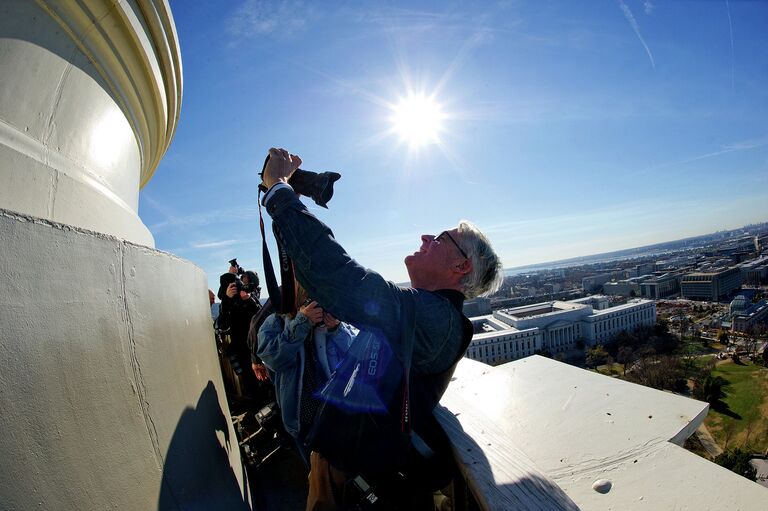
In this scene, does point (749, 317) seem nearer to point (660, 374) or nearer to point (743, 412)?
point (660, 374)

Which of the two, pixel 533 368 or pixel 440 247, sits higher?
pixel 440 247

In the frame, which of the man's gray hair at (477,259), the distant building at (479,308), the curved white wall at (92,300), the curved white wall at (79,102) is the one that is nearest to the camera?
the curved white wall at (92,300)

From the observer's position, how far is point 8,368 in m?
0.85

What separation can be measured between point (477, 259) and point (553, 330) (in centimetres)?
5500

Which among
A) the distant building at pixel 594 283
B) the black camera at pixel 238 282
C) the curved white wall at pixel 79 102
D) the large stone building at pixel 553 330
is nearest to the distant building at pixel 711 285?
the distant building at pixel 594 283

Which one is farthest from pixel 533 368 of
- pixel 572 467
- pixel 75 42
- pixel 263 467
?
pixel 75 42

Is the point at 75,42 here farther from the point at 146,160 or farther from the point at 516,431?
the point at 516,431

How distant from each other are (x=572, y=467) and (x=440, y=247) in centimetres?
125

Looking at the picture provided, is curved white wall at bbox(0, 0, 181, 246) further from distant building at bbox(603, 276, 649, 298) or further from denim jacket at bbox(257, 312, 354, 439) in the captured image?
distant building at bbox(603, 276, 649, 298)

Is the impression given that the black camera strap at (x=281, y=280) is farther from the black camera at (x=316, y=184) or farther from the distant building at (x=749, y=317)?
the distant building at (x=749, y=317)

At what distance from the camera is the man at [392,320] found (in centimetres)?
139

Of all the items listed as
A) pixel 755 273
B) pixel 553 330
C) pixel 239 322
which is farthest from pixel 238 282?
pixel 755 273

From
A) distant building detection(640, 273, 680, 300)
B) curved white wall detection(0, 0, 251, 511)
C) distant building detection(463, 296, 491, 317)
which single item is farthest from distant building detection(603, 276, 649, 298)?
curved white wall detection(0, 0, 251, 511)

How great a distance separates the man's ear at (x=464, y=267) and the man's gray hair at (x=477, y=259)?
22 mm
